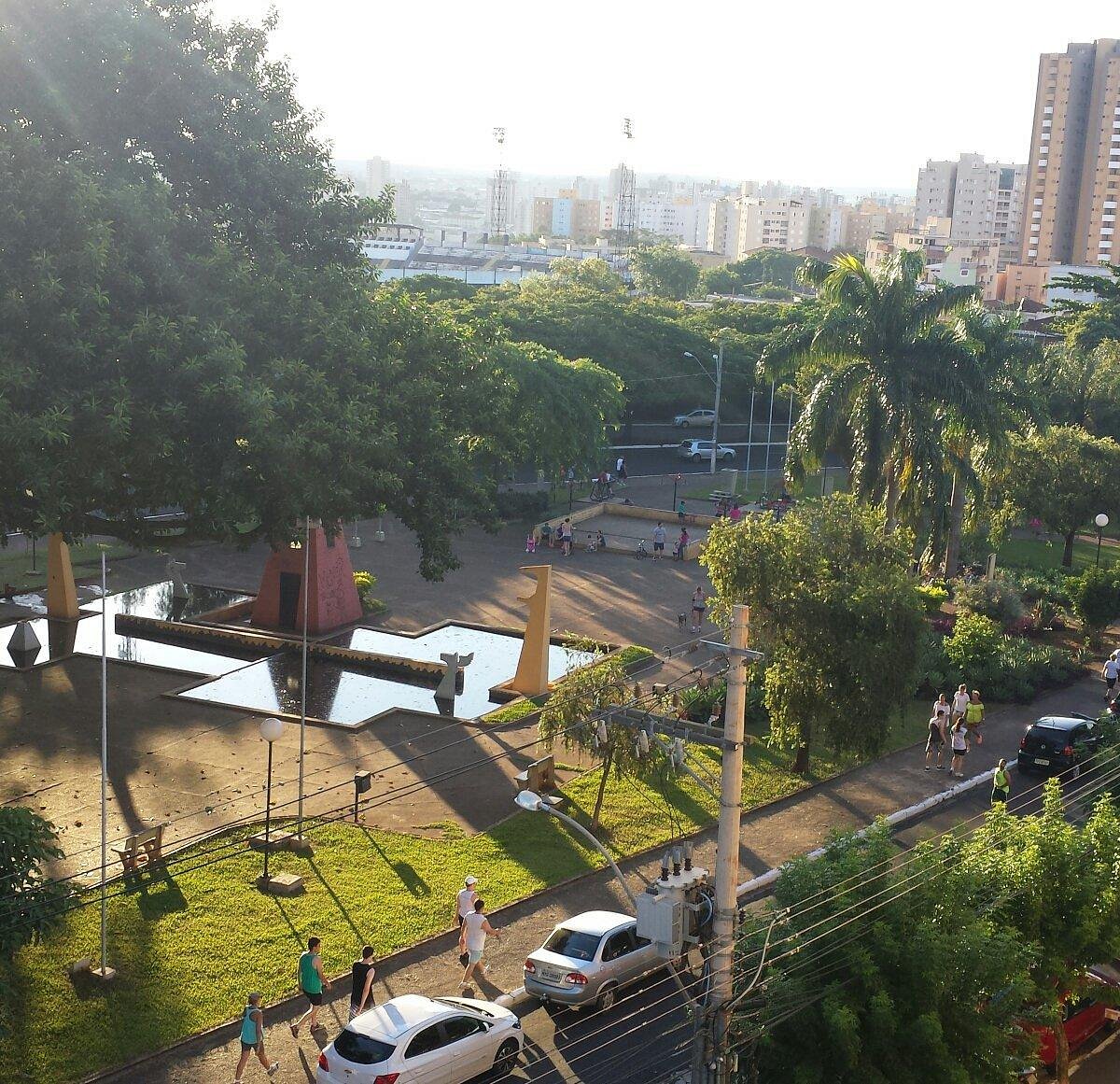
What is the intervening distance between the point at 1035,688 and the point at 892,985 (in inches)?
705

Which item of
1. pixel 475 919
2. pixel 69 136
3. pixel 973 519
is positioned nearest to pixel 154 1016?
pixel 475 919

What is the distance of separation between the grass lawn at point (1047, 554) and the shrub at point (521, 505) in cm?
1491

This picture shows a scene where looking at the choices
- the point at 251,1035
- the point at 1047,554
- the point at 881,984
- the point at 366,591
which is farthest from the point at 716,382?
the point at 881,984

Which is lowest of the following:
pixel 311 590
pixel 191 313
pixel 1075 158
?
pixel 311 590

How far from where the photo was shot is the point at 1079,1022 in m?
16.0

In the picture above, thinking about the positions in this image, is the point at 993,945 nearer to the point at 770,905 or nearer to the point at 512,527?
the point at 770,905

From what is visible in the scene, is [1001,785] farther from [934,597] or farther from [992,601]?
[934,597]

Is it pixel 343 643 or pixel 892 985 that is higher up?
pixel 892 985

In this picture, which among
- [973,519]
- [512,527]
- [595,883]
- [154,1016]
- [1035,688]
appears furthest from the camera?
[512,527]

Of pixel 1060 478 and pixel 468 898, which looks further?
pixel 1060 478

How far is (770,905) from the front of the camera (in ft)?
43.6

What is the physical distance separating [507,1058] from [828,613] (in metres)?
10.2

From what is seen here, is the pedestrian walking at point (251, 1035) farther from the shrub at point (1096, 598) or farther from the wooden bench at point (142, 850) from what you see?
the shrub at point (1096, 598)

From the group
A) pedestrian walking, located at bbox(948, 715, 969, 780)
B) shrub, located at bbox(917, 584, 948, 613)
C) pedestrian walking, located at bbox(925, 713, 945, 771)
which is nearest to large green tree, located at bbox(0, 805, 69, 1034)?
pedestrian walking, located at bbox(948, 715, 969, 780)
